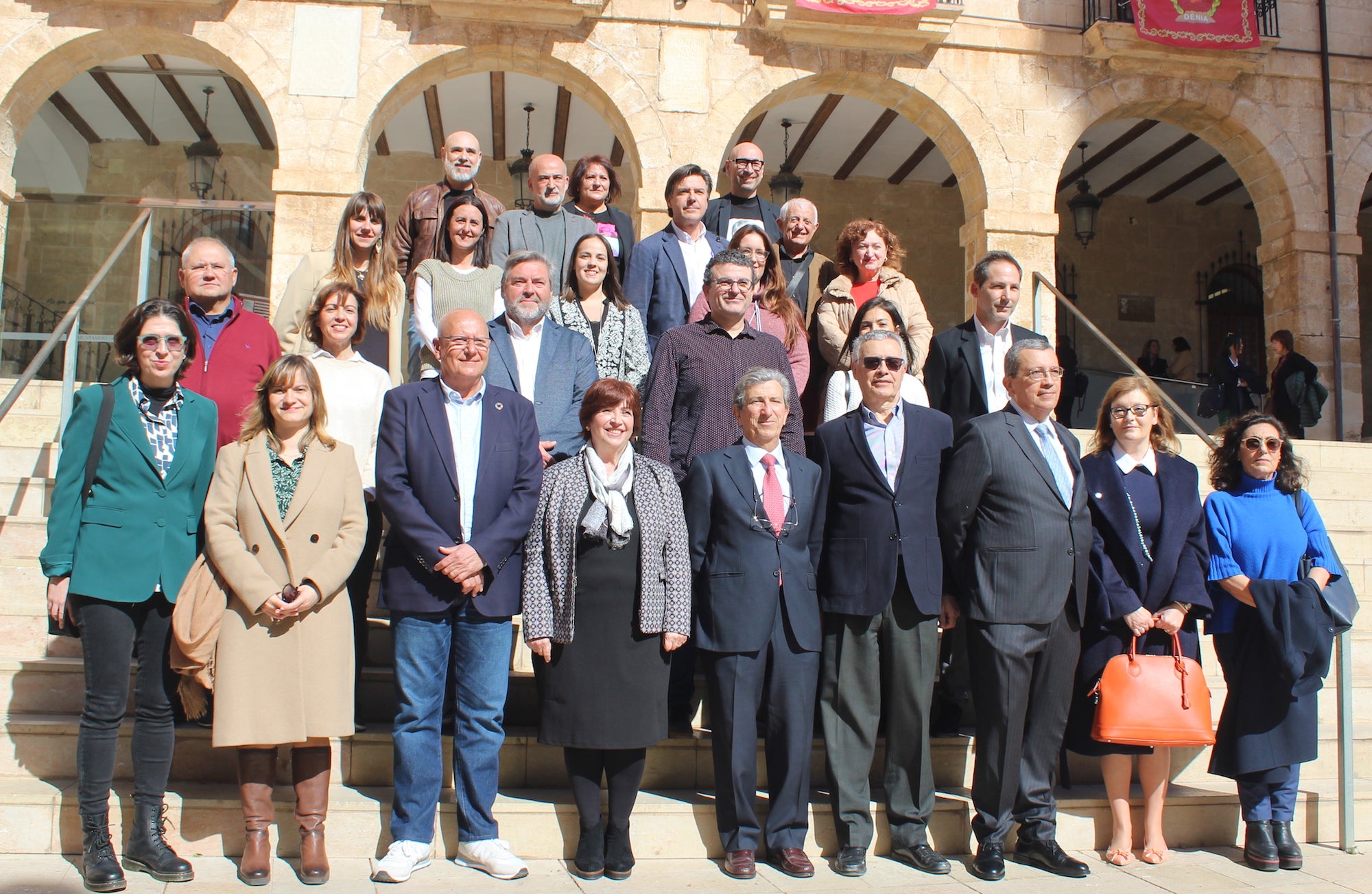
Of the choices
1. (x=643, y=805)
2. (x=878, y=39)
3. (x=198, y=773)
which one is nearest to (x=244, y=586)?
(x=198, y=773)

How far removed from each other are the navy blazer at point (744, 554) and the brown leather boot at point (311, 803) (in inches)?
51.6

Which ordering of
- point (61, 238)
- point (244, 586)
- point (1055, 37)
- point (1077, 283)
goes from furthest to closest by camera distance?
point (1077, 283) < point (1055, 37) < point (61, 238) < point (244, 586)

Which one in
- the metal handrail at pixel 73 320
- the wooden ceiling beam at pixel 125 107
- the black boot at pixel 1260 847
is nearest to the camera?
the black boot at pixel 1260 847

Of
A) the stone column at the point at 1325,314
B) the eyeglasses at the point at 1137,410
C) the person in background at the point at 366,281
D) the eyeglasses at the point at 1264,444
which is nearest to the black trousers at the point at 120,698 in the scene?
the person in background at the point at 366,281

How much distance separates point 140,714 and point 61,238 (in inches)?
260

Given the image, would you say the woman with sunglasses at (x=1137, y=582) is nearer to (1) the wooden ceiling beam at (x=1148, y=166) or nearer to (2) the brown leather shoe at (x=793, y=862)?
(2) the brown leather shoe at (x=793, y=862)

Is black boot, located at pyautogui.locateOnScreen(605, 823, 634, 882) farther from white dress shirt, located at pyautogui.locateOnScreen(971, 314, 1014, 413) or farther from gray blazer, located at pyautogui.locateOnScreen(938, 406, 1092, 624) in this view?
white dress shirt, located at pyautogui.locateOnScreen(971, 314, 1014, 413)

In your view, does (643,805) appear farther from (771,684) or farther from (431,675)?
(431,675)

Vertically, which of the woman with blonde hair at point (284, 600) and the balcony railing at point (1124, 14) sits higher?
the balcony railing at point (1124, 14)

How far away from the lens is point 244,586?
3322mm

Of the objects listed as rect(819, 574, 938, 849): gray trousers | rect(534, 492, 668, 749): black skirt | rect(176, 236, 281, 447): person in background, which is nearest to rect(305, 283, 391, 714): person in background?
rect(176, 236, 281, 447): person in background

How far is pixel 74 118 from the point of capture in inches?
467

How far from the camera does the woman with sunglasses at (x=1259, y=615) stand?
3922 mm

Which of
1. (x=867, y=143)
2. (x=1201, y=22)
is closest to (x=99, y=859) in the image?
(x=1201, y=22)
